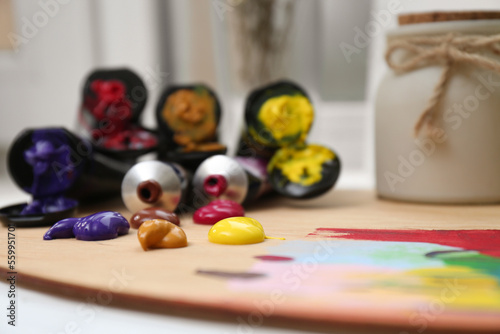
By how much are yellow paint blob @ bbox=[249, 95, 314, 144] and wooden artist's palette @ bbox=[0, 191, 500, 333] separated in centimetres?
16

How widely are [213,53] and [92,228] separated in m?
0.83

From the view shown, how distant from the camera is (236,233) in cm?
56

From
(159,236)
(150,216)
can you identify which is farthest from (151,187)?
(159,236)

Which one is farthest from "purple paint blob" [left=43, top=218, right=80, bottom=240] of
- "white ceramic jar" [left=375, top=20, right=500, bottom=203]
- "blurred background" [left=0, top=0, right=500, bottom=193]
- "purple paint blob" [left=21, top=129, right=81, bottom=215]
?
"blurred background" [left=0, top=0, right=500, bottom=193]

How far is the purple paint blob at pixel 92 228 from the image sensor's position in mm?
597

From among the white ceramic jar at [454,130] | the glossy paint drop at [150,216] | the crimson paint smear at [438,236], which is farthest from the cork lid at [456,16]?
the glossy paint drop at [150,216]

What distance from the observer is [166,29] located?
140cm

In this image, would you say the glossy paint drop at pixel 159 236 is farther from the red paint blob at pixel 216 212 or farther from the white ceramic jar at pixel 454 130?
the white ceramic jar at pixel 454 130

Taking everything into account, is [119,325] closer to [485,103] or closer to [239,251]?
[239,251]

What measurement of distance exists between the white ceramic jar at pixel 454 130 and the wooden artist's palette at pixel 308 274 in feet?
0.30

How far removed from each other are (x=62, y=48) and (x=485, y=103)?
1011 mm

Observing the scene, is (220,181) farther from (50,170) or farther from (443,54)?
(443,54)

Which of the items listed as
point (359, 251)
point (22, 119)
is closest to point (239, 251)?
point (359, 251)

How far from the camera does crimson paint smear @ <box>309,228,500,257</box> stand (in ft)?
1.74
